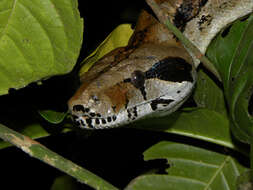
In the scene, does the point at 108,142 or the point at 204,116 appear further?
the point at 108,142

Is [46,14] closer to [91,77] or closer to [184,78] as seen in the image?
[91,77]

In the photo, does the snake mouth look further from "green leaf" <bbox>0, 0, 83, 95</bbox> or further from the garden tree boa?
"green leaf" <bbox>0, 0, 83, 95</bbox>

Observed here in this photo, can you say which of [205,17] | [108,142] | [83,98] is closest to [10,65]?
[83,98]

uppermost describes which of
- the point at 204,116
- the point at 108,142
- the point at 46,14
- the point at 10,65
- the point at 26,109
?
the point at 46,14

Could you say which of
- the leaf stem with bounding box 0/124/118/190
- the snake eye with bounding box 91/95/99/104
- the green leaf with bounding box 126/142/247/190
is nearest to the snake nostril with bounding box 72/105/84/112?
the snake eye with bounding box 91/95/99/104

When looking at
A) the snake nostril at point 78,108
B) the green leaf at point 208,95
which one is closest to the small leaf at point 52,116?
the snake nostril at point 78,108

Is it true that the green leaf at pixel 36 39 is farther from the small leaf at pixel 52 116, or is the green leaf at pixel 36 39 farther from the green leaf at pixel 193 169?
the green leaf at pixel 193 169
